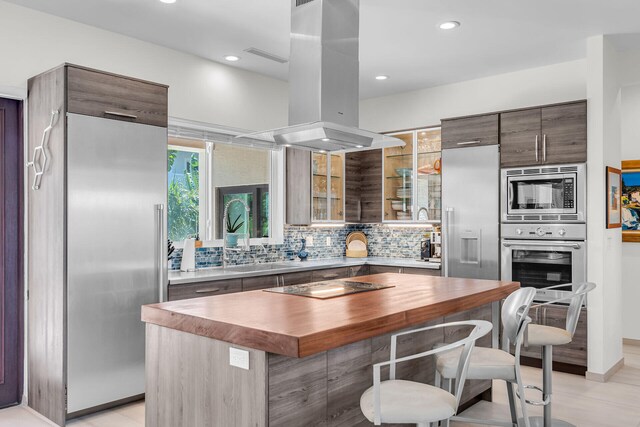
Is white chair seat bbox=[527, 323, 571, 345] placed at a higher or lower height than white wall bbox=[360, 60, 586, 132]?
lower

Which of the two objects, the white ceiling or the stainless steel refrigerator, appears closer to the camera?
the white ceiling

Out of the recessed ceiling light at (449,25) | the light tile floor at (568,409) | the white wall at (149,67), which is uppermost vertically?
the recessed ceiling light at (449,25)

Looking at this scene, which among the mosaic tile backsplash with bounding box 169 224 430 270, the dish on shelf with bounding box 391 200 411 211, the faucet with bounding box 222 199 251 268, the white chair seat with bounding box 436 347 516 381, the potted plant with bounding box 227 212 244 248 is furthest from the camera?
the dish on shelf with bounding box 391 200 411 211

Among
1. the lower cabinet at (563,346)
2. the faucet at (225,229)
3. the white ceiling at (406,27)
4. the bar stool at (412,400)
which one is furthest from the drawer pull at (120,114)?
the lower cabinet at (563,346)

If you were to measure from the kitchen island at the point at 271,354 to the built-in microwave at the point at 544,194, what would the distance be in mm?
2046

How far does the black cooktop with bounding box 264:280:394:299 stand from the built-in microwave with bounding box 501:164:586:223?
198 centimetres

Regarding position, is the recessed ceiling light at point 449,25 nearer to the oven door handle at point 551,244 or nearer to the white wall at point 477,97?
the white wall at point 477,97

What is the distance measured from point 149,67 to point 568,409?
4359 mm

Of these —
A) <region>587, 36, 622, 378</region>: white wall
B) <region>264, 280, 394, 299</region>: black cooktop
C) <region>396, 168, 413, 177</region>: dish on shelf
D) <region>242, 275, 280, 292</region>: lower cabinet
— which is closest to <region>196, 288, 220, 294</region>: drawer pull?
<region>242, 275, 280, 292</region>: lower cabinet

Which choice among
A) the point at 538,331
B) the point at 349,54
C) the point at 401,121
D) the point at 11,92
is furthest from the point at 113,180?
the point at 401,121

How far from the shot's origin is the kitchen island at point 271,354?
2080mm

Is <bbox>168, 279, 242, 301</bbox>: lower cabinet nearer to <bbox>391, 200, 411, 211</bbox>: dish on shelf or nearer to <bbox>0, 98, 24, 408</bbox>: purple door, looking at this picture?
<bbox>0, 98, 24, 408</bbox>: purple door

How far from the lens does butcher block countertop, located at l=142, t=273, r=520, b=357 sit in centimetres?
201

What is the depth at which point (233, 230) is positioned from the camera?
17.7 feet
